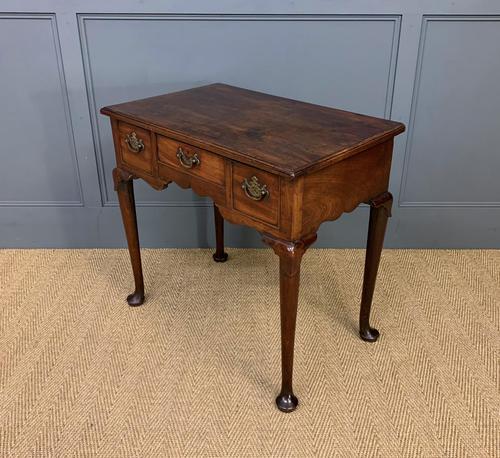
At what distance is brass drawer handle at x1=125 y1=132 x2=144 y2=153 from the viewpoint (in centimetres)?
175

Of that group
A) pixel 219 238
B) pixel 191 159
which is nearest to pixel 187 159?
pixel 191 159

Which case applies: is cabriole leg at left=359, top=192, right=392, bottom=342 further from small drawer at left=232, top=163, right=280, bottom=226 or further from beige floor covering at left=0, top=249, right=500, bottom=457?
small drawer at left=232, top=163, right=280, bottom=226

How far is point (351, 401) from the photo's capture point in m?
1.68

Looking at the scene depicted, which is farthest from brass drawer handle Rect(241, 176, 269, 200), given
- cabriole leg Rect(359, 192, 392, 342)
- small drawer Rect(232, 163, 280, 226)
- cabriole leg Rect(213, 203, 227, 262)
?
cabriole leg Rect(213, 203, 227, 262)

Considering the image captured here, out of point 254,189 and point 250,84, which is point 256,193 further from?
point 250,84

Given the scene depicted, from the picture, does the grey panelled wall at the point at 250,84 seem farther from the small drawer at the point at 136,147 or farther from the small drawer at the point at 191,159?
the small drawer at the point at 191,159

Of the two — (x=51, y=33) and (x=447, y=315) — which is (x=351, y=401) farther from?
(x=51, y=33)

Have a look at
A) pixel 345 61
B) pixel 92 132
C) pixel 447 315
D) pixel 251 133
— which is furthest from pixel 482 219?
pixel 92 132

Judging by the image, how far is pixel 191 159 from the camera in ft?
5.18

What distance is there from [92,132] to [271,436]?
1.47 metres

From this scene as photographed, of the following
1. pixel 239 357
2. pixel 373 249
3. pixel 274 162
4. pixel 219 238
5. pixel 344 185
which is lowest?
pixel 239 357

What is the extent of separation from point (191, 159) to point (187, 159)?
2 cm

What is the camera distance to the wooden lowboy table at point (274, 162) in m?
1.38

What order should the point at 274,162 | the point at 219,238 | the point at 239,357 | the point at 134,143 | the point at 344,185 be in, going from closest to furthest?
the point at 274,162 → the point at 344,185 → the point at 134,143 → the point at 239,357 → the point at 219,238
